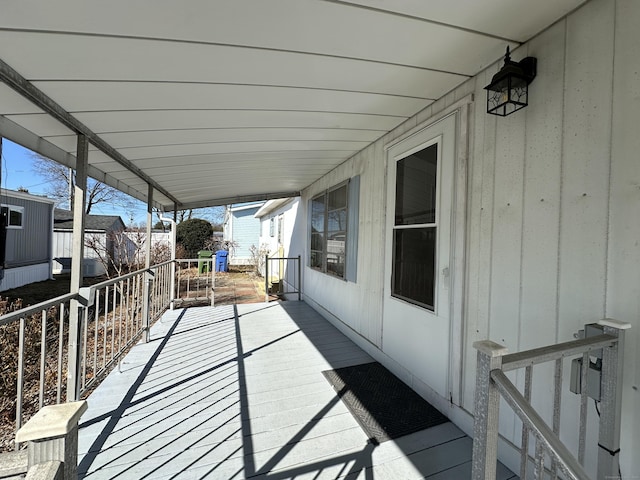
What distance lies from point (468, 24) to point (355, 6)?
0.62m

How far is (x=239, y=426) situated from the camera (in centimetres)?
223

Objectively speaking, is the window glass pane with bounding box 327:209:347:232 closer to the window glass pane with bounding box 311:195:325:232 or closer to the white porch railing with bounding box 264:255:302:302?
the window glass pane with bounding box 311:195:325:232

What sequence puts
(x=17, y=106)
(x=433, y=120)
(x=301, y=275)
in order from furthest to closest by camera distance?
(x=301, y=275) → (x=433, y=120) → (x=17, y=106)

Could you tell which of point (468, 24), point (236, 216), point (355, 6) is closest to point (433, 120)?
point (468, 24)

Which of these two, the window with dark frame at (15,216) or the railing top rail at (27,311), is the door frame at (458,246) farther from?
the window with dark frame at (15,216)

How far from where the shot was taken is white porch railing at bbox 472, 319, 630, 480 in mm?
874

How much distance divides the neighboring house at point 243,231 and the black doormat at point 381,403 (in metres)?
13.6

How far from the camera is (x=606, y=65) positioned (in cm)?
145

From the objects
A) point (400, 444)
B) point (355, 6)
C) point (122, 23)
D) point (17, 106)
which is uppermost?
point (355, 6)

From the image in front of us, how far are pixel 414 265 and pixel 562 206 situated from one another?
1.38m

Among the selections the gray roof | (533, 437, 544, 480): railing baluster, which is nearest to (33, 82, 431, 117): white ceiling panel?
(533, 437, 544, 480): railing baluster

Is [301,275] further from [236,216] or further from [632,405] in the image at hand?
[236,216]

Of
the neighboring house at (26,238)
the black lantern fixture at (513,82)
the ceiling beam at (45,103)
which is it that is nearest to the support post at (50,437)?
the ceiling beam at (45,103)

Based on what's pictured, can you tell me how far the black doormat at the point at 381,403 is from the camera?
7.32 feet
